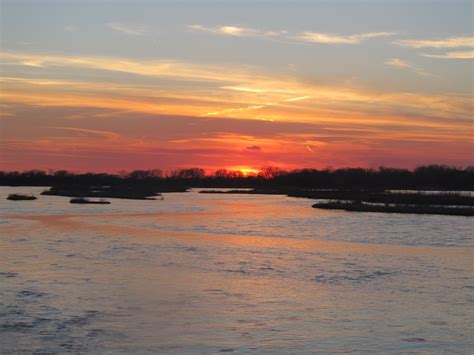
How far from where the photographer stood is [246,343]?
10695 millimetres

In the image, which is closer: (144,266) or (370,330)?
(370,330)

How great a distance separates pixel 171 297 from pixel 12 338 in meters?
4.62

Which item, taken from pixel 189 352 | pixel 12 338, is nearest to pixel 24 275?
pixel 12 338

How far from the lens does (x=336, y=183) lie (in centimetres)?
15400

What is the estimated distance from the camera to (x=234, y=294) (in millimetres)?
15195

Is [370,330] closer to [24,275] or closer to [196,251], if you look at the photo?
[24,275]

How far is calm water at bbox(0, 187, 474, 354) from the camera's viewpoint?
11.0 meters

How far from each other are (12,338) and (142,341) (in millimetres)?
2386

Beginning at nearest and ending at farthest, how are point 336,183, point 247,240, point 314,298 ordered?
point 314,298
point 247,240
point 336,183

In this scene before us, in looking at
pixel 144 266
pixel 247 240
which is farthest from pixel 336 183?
pixel 144 266

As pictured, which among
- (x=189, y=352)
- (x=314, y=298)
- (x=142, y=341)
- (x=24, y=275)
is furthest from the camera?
(x=24, y=275)

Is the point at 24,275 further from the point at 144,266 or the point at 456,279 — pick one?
the point at 456,279

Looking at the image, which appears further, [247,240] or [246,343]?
[247,240]

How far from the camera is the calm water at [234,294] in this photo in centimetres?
1095
